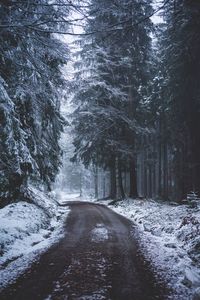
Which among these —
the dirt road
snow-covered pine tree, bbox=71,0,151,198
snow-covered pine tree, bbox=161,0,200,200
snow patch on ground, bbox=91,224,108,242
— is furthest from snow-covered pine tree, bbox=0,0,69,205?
snow-covered pine tree, bbox=71,0,151,198

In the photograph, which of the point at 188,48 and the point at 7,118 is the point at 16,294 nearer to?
the point at 7,118

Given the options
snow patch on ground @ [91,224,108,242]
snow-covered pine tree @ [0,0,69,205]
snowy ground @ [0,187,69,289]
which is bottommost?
snow patch on ground @ [91,224,108,242]

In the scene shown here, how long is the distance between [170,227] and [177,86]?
1086 centimetres

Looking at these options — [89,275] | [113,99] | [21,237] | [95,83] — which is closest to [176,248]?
[89,275]

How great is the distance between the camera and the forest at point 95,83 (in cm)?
782

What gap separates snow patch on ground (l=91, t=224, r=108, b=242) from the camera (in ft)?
33.0

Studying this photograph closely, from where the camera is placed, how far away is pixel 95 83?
22.4 metres

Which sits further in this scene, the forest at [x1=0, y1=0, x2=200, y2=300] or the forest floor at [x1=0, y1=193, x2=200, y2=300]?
the forest at [x1=0, y1=0, x2=200, y2=300]

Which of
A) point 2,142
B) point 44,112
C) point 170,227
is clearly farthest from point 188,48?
point 2,142

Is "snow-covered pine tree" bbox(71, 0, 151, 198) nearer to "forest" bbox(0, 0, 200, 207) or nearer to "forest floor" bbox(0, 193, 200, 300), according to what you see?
"forest" bbox(0, 0, 200, 207)

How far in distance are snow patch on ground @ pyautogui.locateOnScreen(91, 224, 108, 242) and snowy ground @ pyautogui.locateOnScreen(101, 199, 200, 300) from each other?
138cm

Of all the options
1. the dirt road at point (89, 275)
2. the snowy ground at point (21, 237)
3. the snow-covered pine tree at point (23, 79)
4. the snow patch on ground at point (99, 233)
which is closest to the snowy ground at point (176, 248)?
the dirt road at point (89, 275)

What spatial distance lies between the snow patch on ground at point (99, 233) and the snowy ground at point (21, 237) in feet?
4.42

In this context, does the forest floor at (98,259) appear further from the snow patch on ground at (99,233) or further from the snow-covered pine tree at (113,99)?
the snow-covered pine tree at (113,99)
